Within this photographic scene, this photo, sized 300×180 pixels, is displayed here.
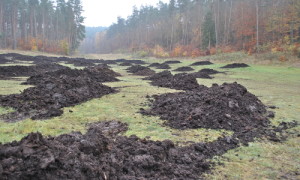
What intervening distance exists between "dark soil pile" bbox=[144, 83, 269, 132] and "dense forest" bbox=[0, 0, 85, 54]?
50148mm

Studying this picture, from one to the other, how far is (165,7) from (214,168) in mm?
95755

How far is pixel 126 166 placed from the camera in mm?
3928

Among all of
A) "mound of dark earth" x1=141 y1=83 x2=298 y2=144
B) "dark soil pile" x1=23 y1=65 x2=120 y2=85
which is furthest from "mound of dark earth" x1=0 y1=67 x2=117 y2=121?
"dark soil pile" x1=23 y1=65 x2=120 y2=85

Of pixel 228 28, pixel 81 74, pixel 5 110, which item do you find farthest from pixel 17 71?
pixel 228 28

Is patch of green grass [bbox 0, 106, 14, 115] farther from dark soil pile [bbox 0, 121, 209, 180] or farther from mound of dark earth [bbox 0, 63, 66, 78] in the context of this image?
mound of dark earth [bbox 0, 63, 66, 78]

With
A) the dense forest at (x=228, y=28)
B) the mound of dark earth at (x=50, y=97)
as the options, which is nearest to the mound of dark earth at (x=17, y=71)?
the mound of dark earth at (x=50, y=97)

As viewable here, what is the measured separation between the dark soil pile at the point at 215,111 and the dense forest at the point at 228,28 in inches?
976

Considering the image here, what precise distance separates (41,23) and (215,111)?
237 ft

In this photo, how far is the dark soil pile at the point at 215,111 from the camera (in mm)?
6766

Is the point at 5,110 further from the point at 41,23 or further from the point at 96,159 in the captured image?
the point at 41,23

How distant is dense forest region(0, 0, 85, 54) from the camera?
53656 mm

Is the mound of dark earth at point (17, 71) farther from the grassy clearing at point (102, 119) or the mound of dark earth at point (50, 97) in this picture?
the grassy clearing at point (102, 119)

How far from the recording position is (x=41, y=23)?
68.8m

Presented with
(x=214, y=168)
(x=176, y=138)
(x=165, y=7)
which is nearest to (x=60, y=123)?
(x=176, y=138)
